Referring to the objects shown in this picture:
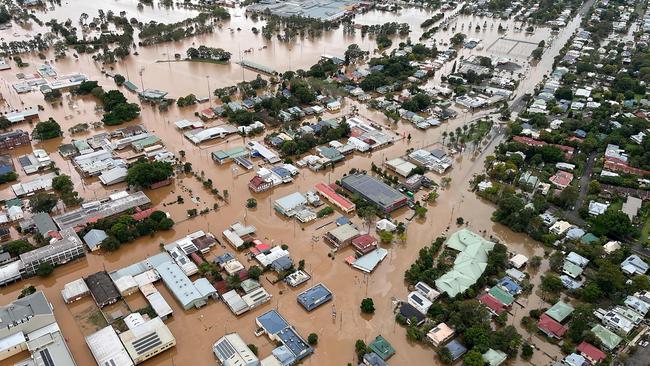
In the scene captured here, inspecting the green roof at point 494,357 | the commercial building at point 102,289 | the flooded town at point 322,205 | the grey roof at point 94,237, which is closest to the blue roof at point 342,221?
the flooded town at point 322,205

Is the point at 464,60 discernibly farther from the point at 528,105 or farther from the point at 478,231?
the point at 478,231

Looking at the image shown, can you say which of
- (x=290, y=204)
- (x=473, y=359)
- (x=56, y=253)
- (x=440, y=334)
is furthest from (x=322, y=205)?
(x=56, y=253)

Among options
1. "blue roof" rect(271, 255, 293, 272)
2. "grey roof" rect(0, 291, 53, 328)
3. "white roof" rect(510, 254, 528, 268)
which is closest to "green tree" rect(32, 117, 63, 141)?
"grey roof" rect(0, 291, 53, 328)

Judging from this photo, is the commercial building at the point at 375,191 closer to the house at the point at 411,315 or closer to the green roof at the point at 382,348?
the house at the point at 411,315

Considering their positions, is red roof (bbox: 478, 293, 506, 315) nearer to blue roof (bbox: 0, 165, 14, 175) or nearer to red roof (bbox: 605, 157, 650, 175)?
red roof (bbox: 605, 157, 650, 175)

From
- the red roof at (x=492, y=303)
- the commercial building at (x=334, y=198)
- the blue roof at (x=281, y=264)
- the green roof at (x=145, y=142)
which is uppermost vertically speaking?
the green roof at (x=145, y=142)
